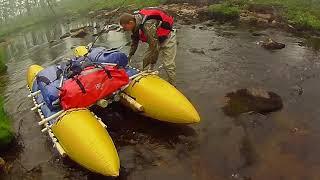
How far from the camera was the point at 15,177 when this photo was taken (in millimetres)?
8367

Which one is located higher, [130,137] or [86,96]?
[86,96]

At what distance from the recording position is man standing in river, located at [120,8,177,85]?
9727 mm

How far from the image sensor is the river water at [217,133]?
25.4 feet

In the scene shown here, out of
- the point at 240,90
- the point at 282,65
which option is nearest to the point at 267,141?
the point at 240,90

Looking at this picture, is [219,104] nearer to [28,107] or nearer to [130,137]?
[130,137]

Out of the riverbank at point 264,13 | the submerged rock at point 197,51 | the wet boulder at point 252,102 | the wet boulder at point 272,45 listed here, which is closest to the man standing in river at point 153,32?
the wet boulder at point 252,102

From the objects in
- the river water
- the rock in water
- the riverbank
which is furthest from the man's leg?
the rock in water

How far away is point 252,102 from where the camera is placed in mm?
10258

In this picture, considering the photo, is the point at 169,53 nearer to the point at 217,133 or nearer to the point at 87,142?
the point at 217,133

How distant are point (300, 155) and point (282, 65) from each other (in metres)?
5.86

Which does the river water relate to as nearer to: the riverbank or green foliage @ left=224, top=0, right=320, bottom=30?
green foliage @ left=224, top=0, right=320, bottom=30

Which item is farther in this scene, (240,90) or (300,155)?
(240,90)


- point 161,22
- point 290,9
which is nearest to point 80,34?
point 290,9

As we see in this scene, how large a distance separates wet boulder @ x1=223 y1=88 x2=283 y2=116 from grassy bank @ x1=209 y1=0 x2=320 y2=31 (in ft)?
26.3
